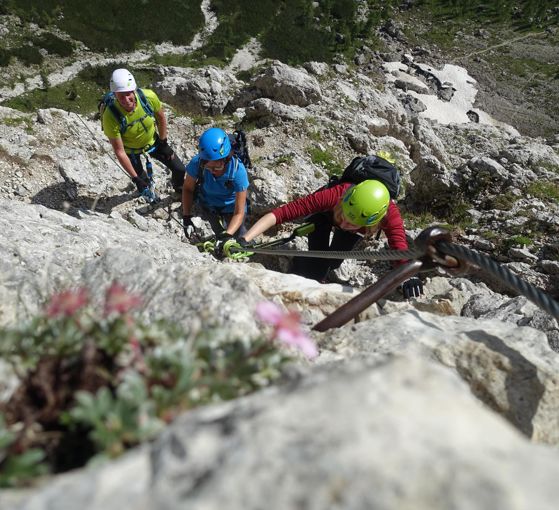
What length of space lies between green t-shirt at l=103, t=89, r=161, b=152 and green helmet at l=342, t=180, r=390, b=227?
5.66 m

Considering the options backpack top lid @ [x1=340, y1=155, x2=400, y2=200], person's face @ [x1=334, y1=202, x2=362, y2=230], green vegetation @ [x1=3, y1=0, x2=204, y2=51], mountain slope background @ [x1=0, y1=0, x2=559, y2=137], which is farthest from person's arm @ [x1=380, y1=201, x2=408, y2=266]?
green vegetation @ [x1=3, y1=0, x2=204, y2=51]

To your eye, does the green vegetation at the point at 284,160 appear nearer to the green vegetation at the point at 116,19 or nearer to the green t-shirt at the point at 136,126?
the green t-shirt at the point at 136,126

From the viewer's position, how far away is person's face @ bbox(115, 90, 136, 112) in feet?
29.3

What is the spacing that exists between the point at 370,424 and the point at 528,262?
13279 millimetres

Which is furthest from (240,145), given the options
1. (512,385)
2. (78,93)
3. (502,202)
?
(78,93)

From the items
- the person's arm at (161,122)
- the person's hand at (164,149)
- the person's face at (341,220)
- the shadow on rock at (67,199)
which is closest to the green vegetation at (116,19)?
the shadow on rock at (67,199)

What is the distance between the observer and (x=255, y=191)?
1203cm

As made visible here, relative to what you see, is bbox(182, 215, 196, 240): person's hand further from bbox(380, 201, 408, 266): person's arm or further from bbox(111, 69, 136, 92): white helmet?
bbox(380, 201, 408, 266): person's arm

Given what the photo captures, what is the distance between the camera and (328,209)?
766cm

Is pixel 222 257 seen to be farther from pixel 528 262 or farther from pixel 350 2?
pixel 350 2

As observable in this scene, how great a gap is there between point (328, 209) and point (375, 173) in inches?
42.3

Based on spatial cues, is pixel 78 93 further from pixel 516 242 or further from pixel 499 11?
pixel 499 11

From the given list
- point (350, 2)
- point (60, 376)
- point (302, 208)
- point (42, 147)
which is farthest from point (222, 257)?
point (350, 2)

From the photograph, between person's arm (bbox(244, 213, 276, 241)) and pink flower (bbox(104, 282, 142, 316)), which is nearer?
pink flower (bbox(104, 282, 142, 316))
